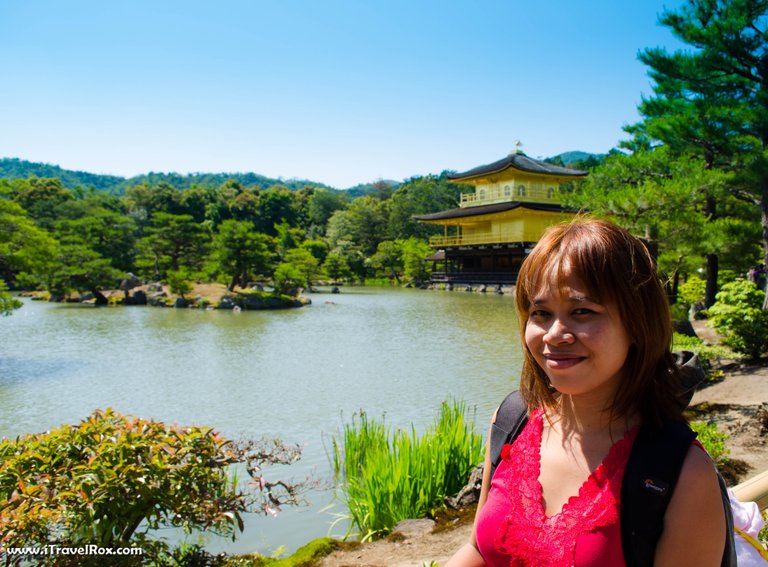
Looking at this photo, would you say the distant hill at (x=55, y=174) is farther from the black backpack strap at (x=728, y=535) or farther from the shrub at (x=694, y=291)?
the black backpack strap at (x=728, y=535)

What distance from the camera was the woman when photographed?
83cm

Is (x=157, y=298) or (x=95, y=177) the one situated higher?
(x=95, y=177)

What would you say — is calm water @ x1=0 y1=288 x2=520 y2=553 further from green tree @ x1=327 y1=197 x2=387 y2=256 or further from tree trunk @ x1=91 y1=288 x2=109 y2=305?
green tree @ x1=327 y1=197 x2=387 y2=256

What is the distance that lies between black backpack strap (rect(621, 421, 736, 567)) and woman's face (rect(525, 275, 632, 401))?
4.6 inches

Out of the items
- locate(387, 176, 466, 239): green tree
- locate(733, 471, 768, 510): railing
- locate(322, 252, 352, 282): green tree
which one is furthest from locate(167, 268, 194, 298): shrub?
locate(733, 471, 768, 510): railing

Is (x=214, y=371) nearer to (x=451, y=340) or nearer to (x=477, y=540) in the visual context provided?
(x=451, y=340)

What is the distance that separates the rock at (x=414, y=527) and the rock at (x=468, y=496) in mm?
198

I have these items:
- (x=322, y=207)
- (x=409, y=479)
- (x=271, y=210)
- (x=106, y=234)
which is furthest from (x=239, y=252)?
(x=322, y=207)

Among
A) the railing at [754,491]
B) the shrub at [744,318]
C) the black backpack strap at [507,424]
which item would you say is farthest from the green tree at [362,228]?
the black backpack strap at [507,424]

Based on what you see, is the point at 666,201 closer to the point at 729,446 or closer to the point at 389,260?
the point at 729,446

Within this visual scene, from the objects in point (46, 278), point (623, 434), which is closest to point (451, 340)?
point (623, 434)

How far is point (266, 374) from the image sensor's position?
7164 millimetres

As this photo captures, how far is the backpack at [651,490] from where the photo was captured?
761mm

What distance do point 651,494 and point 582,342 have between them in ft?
0.74
